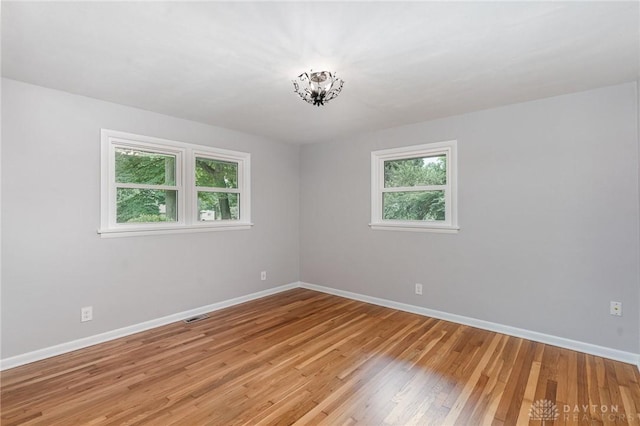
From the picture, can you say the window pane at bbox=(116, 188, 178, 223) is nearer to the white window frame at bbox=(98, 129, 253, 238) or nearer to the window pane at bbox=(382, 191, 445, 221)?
the white window frame at bbox=(98, 129, 253, 238)

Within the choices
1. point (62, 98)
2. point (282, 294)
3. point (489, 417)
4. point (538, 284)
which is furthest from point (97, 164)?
point (538, 284)

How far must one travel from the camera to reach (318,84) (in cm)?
250

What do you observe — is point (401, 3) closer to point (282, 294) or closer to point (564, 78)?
point (564, 78)

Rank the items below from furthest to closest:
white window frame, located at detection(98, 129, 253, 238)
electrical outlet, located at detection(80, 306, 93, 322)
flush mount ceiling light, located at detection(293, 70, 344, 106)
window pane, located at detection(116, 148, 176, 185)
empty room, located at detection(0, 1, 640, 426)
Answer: window pane, located at detection(116, 148, 176, 185) < white window frame, located at detection(98, 129, 253, 238) < electrical outlet, located at detection(80, 306, 93, 322) < flush mount ceiling light, located at detection(293, 70, 344, 106) < empty room, located at detection(0, 1, 640, 426)

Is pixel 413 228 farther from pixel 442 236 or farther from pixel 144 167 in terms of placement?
pixel 144 167

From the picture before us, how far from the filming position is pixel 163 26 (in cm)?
181

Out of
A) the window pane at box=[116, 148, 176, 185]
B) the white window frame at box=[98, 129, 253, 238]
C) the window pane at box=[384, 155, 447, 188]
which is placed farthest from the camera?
the window pane at box=[384, 155, 447, 188]

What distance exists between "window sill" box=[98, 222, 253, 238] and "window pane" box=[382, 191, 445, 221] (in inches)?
79.4

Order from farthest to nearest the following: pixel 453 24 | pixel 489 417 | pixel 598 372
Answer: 1. pixel 598 372
2. pixel 489 417
3. pixel 453 24

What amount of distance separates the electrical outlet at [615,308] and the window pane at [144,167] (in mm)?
4640

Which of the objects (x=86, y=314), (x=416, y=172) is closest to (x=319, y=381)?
(x=86, y=314)

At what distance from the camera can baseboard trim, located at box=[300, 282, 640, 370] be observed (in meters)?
2.65

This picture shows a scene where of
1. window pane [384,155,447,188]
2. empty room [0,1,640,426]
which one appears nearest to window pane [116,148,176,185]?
empty room [0,1,640,426]

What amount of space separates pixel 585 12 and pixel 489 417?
2465 millimetres
